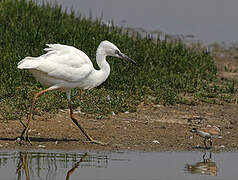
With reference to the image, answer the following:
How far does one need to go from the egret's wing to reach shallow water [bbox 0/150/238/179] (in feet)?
3.69

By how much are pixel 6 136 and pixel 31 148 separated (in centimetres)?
66

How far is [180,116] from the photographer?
11.2 m

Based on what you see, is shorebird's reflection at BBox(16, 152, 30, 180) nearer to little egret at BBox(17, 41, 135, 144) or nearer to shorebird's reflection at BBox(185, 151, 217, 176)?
little egret at BBox(17, 41, 135, 144)

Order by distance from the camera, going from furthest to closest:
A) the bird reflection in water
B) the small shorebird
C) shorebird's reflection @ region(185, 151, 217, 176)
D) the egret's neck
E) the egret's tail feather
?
the egret's neck → the small shorebird → the egret's tail feather → shorebird's reflection @ region(185, 151, 217, 176) → the bird reflection in water

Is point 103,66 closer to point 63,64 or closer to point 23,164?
point 63,64

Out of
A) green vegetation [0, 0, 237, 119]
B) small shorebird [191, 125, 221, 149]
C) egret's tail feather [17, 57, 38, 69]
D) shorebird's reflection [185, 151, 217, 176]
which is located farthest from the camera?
green vegetation [0, 0, 237, 119]

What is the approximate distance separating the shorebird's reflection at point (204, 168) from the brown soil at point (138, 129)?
0.96 m

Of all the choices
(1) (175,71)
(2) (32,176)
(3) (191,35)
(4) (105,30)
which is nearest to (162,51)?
(1) (175,71)

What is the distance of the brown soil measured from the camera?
945cm

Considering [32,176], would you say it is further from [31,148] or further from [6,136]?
[6,136]

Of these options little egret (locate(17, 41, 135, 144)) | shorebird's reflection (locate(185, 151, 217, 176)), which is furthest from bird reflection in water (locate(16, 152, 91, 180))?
shorebird's reflection (locate(185, 151, 217, 176))

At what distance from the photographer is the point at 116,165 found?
26.7 ft

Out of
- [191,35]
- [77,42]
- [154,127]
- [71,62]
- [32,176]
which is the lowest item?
[32,176]

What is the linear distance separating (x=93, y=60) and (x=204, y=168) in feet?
15.5
